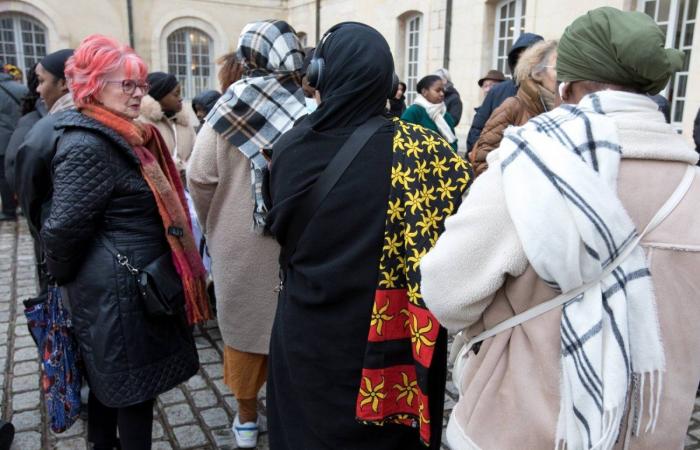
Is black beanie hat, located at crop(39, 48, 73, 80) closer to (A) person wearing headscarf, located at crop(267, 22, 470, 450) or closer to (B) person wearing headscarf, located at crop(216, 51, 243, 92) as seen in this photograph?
(B) person wearing headscarf, located at crop(216, 51, 243, 92)

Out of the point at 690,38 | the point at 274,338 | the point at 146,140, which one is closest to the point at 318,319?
the point at 274,338

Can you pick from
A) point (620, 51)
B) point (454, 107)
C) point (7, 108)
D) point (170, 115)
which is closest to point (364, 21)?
point (454, 107)

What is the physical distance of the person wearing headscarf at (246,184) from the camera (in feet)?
7.86

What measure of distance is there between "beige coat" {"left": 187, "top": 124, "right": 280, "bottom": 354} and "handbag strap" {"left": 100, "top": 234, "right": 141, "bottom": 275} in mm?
496

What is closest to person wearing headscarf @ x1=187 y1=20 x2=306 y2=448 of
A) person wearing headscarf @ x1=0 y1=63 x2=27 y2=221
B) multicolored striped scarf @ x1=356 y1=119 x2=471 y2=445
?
multicolored striped scarf @ x1=356 y1=119 x2=471 y2=445

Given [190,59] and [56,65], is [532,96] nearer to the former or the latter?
[56,65]

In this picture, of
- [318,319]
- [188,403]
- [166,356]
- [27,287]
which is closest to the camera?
[318,319]

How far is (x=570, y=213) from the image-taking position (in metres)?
1.14

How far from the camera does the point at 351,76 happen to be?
164cm

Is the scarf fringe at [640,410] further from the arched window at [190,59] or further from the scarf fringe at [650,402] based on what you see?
the arched window at [190,59]

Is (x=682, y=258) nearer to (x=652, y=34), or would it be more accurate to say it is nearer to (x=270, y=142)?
(x=652, y=34)

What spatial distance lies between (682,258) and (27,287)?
5.47m

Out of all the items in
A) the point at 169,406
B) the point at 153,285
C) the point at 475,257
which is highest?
the point at 475,257

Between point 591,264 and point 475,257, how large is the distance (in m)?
0.24
